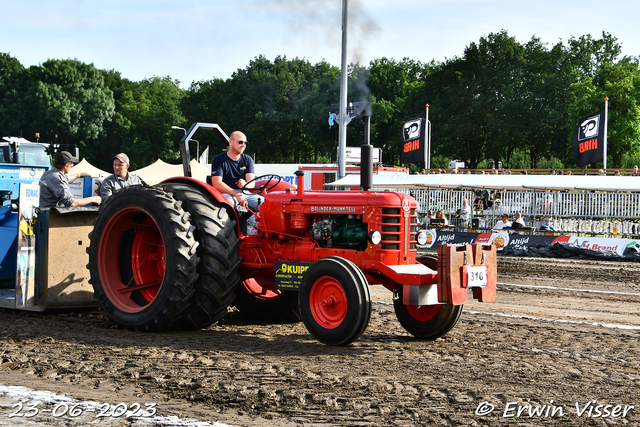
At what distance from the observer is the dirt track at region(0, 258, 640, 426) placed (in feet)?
12.9

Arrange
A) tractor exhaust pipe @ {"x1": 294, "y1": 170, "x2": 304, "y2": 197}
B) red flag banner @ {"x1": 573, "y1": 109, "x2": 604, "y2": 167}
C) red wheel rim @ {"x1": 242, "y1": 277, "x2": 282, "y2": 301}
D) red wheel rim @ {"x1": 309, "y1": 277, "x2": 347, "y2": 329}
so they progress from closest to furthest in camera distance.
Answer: red wheel rim @ {"x1": 309, "y1": 277, "x2": 347, "y2": 329}, tractor exhaust pipe @ {"x1": 294, "y1": 170, "x2": 304, "y2": 197}, red wheel rim @ {"x1": 242, "y1": 277, "x2": 282, "y2": 301}, red flag banner @ {"x1": 573, "y1": 109, "x2": 604, "y2": 167}

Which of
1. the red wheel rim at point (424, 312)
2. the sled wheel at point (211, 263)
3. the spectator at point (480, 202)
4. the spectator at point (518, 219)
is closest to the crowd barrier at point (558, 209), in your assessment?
the spectator at point (480, 202)

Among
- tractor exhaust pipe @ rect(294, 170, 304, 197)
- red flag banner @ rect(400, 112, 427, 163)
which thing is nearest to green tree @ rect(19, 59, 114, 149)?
red flag banner @ rect(400, 112, 427, 163)

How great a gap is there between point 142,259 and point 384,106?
44032 millimetres

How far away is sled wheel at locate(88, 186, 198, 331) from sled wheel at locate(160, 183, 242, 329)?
86 mm

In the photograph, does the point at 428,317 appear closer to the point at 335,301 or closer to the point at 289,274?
the point at 335,301

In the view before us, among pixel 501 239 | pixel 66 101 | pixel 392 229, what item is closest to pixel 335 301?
pixel 392 229

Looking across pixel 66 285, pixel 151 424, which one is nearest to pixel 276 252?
pixel 66 285

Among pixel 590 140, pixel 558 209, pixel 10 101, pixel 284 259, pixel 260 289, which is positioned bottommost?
pixel 260 289

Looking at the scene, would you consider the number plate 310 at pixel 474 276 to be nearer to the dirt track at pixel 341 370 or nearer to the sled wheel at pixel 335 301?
the dirt track at pixel 341 370

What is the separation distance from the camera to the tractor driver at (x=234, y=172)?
265 inches

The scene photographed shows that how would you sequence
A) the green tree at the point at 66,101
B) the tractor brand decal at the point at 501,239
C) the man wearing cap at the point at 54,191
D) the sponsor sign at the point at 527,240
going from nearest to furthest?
1. the man wearing cap at the point at 54,191
2. the sponsor sign at the point at 527,240
3. the tractor brand decal at the point at 501,239
4. the green tree at the point at 66,101

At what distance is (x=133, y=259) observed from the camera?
7086 mm

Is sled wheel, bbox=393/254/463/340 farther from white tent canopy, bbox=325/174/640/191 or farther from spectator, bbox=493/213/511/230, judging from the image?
white tent canopy, bbox=325/174/640/191
